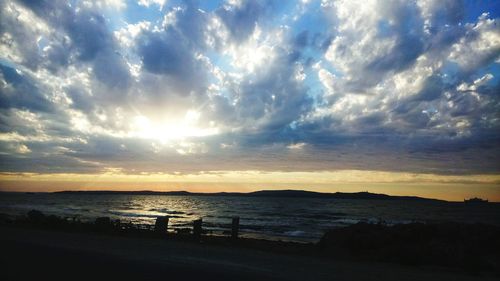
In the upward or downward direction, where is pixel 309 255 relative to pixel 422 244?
downward

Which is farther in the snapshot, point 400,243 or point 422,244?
point 400,243

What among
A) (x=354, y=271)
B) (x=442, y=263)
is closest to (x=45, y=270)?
(x=354, y=271)

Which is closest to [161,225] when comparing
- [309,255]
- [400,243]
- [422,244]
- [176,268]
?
[309,255]

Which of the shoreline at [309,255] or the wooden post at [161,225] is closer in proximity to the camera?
the shoreline at [309,255]

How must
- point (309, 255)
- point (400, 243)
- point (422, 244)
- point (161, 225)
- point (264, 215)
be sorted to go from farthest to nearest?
point (264, 215) → point (161, 225) → point (400, 243) → point (422, 244) → point (309, 255)

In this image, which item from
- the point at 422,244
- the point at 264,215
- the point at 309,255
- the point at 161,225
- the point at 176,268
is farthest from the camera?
the point at 264,215

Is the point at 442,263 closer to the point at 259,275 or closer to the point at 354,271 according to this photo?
the point at 354,271

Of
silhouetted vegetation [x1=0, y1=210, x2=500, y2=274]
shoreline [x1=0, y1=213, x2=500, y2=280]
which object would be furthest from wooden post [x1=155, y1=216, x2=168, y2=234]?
shoreline [x1=0, y1=213, x2=500, y2=280]

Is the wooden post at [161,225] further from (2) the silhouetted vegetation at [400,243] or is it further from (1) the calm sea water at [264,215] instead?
(1) the calm sea water at [264,215]

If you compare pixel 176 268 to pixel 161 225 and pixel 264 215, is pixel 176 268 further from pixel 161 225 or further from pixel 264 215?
pixel 264 215

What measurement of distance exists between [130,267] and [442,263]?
10.7 meters

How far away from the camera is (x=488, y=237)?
17359mm

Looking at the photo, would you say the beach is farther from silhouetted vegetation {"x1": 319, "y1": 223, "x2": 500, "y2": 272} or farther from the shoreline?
silhouetted vegetation {"x1": 319, "y1": 223, "x2": 500, "y2": 272}

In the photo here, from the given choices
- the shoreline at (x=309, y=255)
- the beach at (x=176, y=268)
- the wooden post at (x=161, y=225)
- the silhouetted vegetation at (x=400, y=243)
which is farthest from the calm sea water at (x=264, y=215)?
the beach at (x=176, y=268)
